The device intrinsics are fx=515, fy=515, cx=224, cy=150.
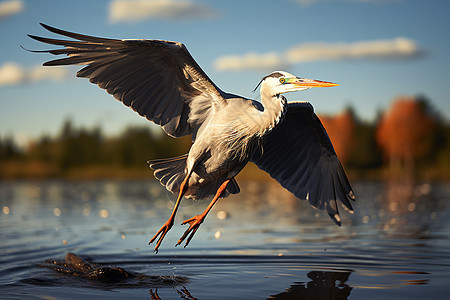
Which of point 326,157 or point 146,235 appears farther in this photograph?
point 146,235

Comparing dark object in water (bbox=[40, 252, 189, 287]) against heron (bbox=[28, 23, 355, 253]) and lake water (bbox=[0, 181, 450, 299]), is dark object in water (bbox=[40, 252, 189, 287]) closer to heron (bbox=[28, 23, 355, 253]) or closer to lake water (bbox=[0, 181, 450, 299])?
lake water (bbox=[0, 181, 450, 299])

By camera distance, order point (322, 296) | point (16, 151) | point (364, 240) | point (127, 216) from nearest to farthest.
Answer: point (322, 296) → point (364, 240) → point (127, 216) → point (16, 151)

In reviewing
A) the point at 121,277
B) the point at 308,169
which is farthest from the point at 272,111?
the point at 121,277

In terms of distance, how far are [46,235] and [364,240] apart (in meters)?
7.67

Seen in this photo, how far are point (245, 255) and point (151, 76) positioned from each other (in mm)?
4126

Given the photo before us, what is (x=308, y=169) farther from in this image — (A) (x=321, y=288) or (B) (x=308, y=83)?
(B) (x=308, y=83)

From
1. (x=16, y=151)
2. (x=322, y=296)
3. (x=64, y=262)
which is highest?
(x=16, y=151)

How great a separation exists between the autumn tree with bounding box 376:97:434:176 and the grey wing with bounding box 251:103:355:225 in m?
55.5

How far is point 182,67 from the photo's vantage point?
6660mm

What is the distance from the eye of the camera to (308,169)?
8.63 meters

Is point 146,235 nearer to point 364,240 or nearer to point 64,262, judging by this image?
point 64,262

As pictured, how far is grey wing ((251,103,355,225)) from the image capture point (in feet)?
28.0

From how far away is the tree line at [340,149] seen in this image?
6169 centimetres

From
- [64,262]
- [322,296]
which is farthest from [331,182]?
[64,262]
